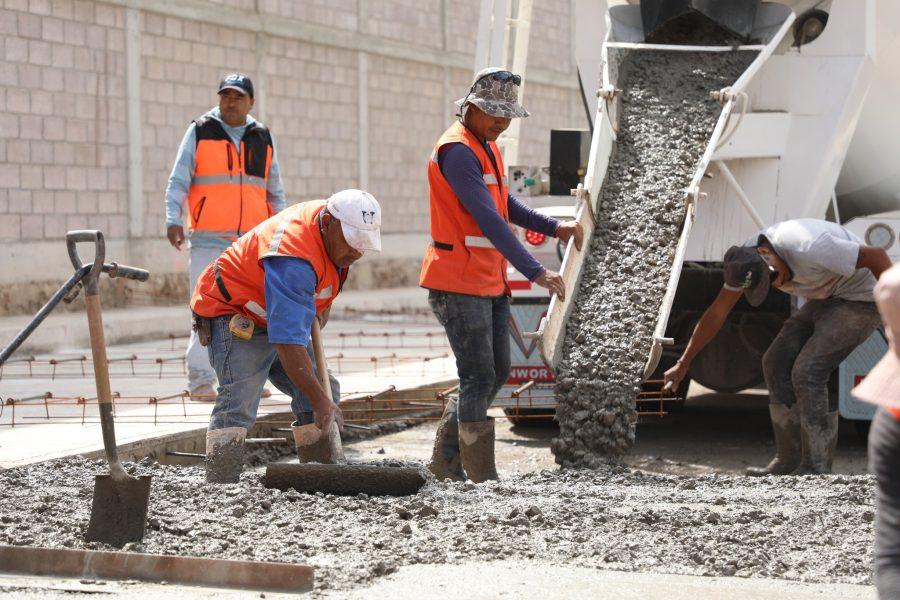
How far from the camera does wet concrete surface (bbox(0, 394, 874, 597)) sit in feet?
13.8

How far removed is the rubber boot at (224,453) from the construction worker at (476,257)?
1054mm

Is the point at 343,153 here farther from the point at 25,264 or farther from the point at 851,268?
the point at 851,268

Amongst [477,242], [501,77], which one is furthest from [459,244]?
[501,77]

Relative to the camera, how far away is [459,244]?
5789 mm

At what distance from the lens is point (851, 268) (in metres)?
6.02

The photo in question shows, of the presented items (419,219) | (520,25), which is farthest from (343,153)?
(520,25)

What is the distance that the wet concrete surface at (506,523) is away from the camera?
4.22 m

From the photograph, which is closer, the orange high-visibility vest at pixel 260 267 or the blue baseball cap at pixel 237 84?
the orange high-visibility vest at pixel 260 267

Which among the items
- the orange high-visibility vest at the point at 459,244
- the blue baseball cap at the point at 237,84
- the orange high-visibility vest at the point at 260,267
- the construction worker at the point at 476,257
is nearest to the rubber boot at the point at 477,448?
the construction worker at the point at 476,257

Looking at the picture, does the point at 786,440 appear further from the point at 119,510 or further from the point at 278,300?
the point at 119,510

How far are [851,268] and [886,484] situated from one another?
353 cm

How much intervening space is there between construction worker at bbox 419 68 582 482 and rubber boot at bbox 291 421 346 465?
0.69 metres

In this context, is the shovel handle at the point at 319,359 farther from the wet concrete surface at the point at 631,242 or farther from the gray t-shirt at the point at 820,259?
the gray t-shirt at the point at 820,259

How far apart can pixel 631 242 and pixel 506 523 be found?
2.46 metres
